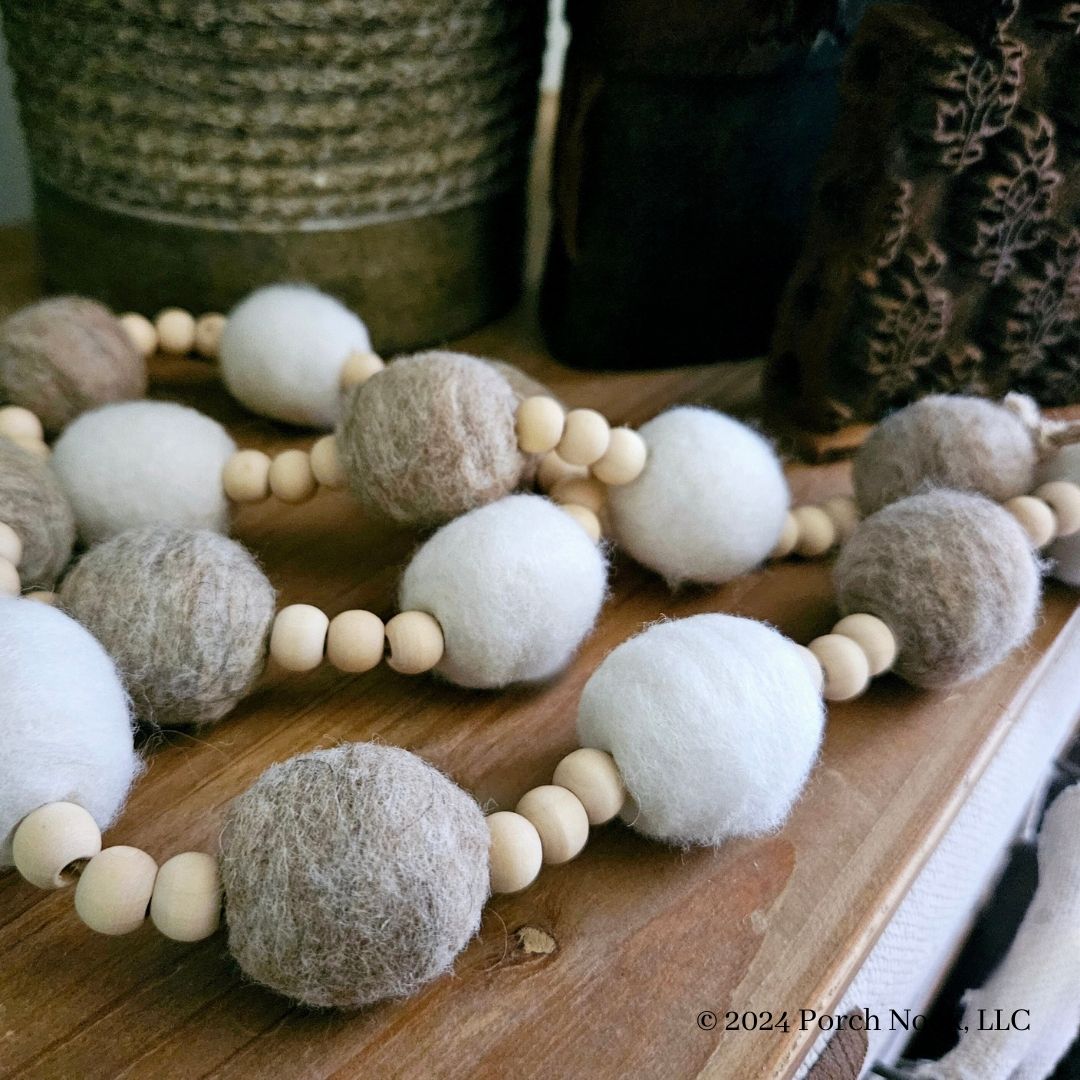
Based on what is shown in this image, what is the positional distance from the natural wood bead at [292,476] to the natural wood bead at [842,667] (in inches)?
10.4

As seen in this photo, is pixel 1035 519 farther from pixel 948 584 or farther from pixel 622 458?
pixel 622 458

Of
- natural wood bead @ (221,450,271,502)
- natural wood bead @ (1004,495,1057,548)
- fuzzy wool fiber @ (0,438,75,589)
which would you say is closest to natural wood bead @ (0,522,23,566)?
fuzzy wool fiber @ (0,438,75,589)

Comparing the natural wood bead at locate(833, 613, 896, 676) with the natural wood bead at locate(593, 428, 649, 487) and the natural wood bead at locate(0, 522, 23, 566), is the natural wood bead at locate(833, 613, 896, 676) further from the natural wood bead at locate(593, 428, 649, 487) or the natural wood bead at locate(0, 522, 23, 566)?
the natural wood bead at locate(0, 522, 23, 566)

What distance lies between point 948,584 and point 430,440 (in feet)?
0.78

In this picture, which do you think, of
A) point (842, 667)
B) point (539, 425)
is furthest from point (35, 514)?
point (842, 667)

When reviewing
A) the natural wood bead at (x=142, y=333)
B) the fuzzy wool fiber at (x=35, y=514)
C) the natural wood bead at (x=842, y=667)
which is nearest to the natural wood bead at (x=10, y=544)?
the fuzzy wool fiber at (x=35, y=514)

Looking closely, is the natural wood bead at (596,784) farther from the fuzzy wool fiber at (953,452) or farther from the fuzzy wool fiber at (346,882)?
the fuzzy wool fiber at (953,452)

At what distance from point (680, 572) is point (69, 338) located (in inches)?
14.0

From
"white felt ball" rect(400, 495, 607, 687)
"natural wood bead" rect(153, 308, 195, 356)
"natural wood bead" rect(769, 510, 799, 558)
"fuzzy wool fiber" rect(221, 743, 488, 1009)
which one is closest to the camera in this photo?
"fuzzy wool fiber" rect(221, 743, 488, 1009)

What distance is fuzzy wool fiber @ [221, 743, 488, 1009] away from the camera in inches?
11.6

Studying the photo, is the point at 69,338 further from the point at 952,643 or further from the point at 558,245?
the point at 952,643

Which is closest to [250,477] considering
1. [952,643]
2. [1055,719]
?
[952,643]

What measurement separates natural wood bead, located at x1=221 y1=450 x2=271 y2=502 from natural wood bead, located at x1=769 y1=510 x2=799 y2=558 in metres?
0.27

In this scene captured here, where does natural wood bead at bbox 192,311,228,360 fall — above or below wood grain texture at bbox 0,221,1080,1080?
above
